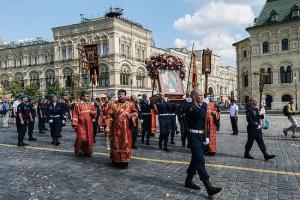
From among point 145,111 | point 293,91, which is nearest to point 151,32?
point 293,91

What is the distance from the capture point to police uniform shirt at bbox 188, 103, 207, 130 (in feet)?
23.4

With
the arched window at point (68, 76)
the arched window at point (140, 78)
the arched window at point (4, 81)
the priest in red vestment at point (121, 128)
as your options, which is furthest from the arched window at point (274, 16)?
the arched window at point (4, 81)

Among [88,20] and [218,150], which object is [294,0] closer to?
[88,20]

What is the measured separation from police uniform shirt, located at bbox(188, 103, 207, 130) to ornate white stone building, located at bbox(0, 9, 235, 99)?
44.6 meters

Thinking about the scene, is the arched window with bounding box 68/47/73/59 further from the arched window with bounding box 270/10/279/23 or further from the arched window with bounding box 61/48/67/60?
the arched window with bounding box 270/10/279/23

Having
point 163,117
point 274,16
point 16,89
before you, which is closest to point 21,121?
point 163,117

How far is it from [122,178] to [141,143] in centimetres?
626

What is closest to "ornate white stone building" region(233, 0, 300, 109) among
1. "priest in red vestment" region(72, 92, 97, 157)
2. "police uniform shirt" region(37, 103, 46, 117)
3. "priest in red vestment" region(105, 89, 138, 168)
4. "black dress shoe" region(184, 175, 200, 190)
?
"police uniform shirt" region(37, 103, 46, 117)

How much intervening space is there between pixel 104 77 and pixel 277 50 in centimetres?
2431

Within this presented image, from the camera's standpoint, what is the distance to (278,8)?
158ft

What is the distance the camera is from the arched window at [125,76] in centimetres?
5320

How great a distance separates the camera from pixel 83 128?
10.9 metres

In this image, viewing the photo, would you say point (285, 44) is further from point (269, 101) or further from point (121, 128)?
point (121, 128)

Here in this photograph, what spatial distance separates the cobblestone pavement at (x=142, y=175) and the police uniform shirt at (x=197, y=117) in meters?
1.24
